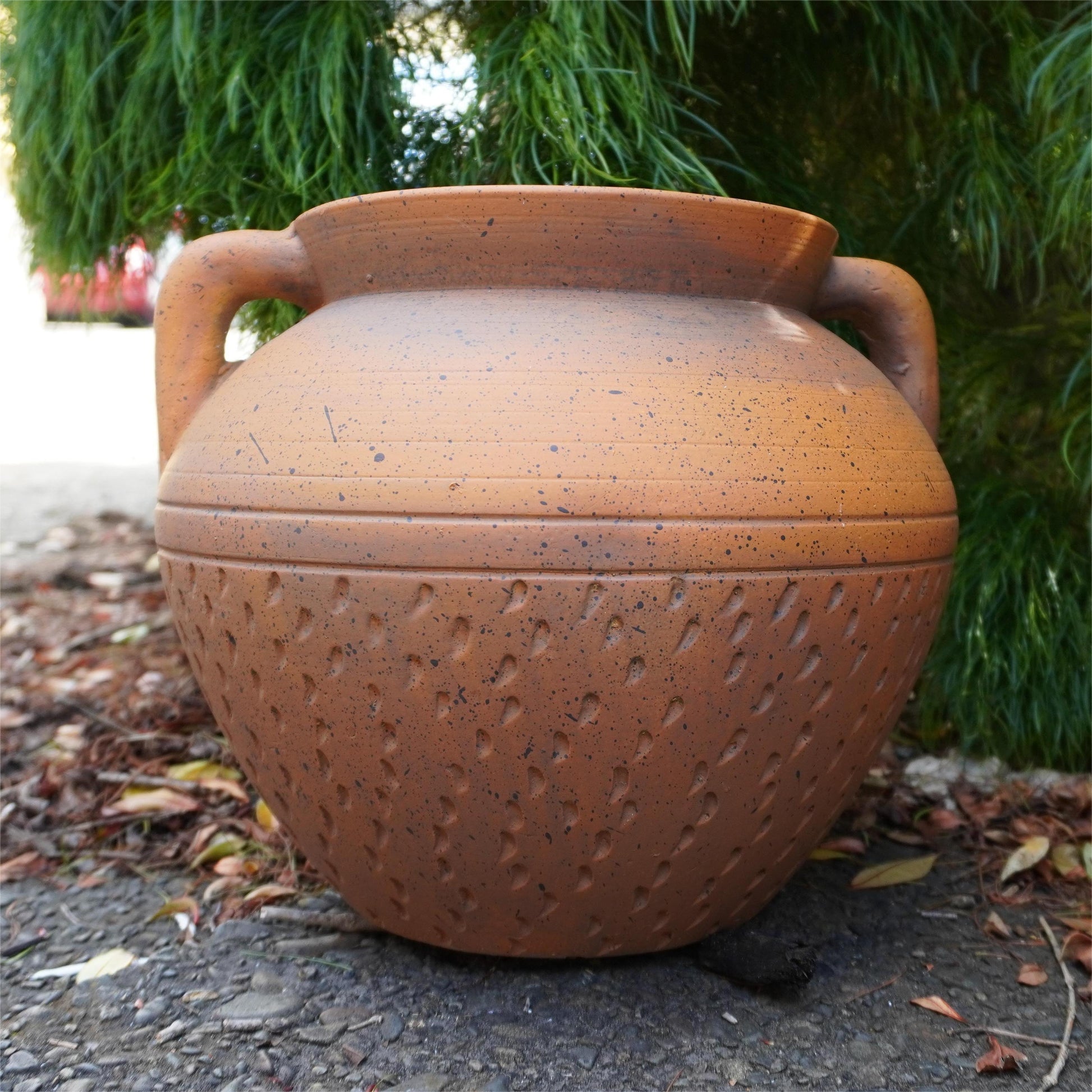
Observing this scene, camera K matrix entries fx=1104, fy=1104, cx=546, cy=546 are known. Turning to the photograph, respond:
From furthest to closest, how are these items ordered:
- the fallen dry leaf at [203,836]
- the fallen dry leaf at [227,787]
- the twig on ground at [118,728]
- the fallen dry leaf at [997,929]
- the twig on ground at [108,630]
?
the twig on ground at [108,630], the twig on ground at [118,728], the fallen dry leaf at [227,787], the fallen dry leaf at [203,836], the fallen dry leaf at [997,929]

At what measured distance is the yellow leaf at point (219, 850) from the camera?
6.73 ft

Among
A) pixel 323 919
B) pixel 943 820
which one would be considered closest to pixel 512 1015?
pixel 323 919

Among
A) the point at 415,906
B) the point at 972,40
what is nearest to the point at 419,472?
the point at 415,906

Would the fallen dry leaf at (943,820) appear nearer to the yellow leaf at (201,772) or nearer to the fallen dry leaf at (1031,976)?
the fallen dry leaf at (1031,976)

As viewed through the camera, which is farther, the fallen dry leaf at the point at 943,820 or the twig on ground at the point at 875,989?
the fallen dry leaf at the point at 943,820

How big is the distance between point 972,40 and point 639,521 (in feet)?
5.32

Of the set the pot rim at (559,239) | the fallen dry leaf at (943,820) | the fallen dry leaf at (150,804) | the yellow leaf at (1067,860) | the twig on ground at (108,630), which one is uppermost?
the pot rim at (559,239)

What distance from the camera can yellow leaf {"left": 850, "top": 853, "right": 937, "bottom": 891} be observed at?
1.93 m

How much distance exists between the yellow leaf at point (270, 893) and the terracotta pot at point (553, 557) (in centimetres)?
33

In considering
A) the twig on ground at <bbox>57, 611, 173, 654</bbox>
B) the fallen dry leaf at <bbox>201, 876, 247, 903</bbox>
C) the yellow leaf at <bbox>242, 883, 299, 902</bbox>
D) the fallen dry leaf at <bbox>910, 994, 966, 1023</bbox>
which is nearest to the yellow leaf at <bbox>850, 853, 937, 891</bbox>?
the fallen dry leaf at <bbox>910, 994, 966, 1023</bbox>

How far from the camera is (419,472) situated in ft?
4.22

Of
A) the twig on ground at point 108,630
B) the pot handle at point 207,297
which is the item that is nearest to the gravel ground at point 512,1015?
the pot handle at point 207,297

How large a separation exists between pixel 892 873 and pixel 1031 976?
351 millimetres

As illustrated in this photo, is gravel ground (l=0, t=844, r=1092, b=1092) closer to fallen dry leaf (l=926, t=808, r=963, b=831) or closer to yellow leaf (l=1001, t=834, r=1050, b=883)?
yellow leaf (l=1001, t=834, r=1050, b=883)
